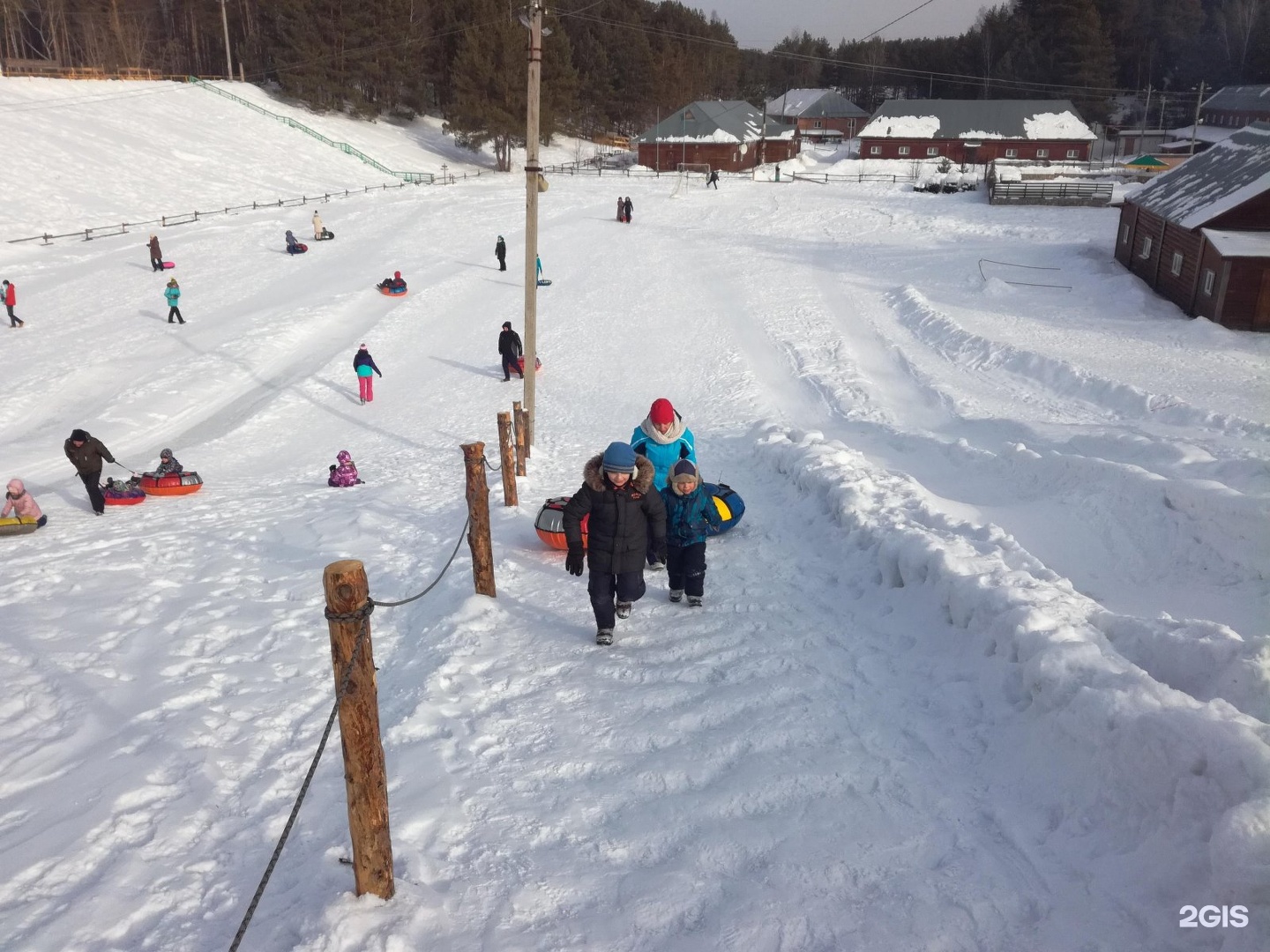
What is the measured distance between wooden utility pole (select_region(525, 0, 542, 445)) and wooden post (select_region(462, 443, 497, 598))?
16.1 feet

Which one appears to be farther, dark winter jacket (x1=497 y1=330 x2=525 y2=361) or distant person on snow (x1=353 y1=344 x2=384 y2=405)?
dark winter jacket (x1=497 y1=330 x2=525 y2=361)

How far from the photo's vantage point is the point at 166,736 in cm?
593

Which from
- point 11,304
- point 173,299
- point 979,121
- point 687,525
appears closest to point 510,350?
point 173,299

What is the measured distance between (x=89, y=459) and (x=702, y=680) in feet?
34.7

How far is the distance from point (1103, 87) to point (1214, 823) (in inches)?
3750

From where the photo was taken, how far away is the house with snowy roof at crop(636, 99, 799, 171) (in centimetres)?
6319

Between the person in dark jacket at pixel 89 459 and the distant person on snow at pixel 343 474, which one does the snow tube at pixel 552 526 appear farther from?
the person in dark jacket at pixel 89 459

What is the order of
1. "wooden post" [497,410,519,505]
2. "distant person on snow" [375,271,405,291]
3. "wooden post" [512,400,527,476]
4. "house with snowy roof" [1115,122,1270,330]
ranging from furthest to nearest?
"distant person on snow" [375,271,405,291] → "house with snowy roof" [1115,122,1270,330] → "wooden post" [512,400,527,476] → "wooden post" [497,410,519,505]

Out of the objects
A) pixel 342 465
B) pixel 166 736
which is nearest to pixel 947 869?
pixel 166 736

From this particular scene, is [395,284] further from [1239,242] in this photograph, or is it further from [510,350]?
[1239,242]

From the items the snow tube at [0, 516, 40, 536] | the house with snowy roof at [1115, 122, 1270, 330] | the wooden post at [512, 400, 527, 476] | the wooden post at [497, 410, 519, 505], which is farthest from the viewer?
the house with snowy roof at [1115, 122, 1270, 330]

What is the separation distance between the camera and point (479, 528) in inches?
298

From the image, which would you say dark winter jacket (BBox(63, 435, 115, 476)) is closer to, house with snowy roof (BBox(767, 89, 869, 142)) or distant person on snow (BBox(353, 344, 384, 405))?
distant person on snow (BBox(353, 344, 384, 405))

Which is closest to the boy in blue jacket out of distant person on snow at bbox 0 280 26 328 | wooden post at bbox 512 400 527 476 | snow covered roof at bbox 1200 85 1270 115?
wooden post at bbox 512 400 527 476
